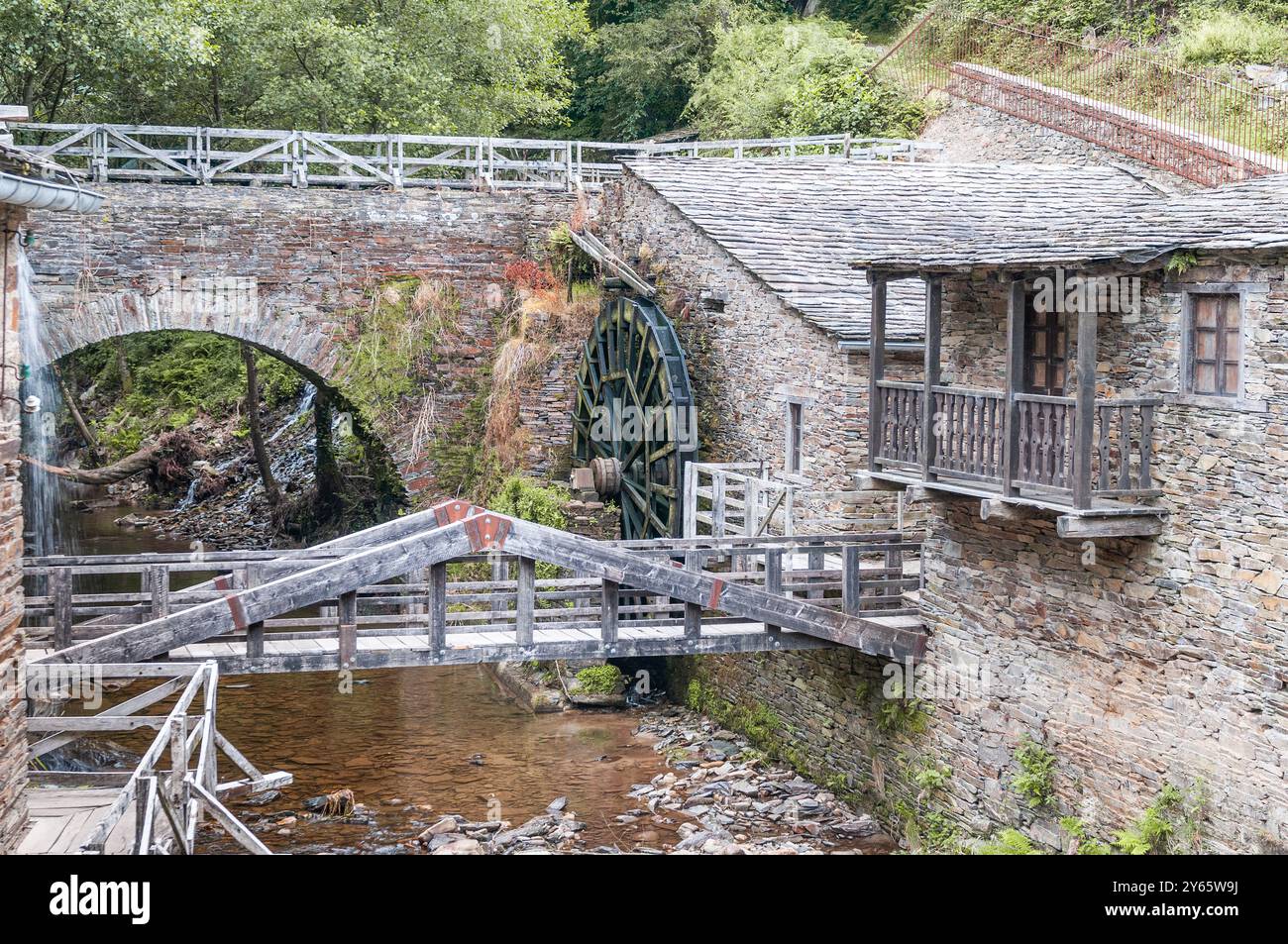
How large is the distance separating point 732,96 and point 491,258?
34.1 ft

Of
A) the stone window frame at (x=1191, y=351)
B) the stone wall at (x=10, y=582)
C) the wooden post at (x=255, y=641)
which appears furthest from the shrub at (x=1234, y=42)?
the stone wall at (x=10, y=582)

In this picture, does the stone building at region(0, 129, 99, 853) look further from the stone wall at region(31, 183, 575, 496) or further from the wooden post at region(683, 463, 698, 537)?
the stone wall at region(31, 183, 575, 496)

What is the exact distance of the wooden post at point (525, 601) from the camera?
395 inches

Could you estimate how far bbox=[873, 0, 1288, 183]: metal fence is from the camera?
17.7 meters

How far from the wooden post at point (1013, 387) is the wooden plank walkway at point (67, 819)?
5.72 metres

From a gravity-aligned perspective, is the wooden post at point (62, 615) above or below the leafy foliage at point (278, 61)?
below

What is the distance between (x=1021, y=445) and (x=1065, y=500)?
638mm

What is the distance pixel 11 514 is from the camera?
7.26 m

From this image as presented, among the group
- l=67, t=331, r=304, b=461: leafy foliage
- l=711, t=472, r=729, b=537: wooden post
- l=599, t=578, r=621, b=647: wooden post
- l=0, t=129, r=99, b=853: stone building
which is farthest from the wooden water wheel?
l=67, t=331, r=304, b=461: leafy foliage

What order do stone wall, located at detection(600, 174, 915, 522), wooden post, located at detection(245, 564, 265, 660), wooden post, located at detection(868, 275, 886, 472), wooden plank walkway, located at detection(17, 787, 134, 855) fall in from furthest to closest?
stone wall, located at detection(600, 174, 915, 522)
wooden post, located at detection(868, 275, 886, 472)
wooden post, located at detection(245, 564, 265, 660)
wooden plank walkway, located at detection(17, 787, 134, 855)

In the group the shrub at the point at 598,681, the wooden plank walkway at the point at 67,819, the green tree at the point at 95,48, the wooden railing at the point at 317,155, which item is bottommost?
the shrub at the point at 598,681

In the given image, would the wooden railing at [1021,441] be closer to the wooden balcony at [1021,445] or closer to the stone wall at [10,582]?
the wooden balcony at [1021,445]

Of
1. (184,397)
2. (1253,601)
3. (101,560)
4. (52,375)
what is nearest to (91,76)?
(52,375)

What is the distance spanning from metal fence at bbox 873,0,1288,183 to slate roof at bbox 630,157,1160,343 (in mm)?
1167
